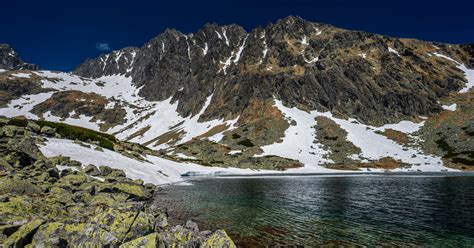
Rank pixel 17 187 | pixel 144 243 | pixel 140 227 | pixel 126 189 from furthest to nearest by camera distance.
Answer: pixel 126 189 < pixel 17 187 < pixel 140 227 < pixel 144 243

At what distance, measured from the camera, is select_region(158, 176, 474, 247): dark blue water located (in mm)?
22391

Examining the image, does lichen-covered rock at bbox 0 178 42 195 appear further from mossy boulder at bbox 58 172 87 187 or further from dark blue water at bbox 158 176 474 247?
dark blue water at bbox 158 176 474 247

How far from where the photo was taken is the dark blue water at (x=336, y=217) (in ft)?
73.5

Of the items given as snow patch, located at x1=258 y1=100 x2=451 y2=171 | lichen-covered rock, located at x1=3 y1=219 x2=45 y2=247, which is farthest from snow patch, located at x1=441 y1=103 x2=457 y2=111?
lichen-covered rock, located at x1=3 y1=219 x2=45 y2=247

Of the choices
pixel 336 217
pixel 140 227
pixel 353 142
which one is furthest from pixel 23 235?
pixel 353 142

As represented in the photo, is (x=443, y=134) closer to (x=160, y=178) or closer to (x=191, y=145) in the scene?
(x=191, y=145)

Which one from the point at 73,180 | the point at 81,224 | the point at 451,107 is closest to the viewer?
the point at 81,224

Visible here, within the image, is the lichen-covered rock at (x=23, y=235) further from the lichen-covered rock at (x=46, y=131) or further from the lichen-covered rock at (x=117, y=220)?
the lichen-covered rock at (x=46, y=131)

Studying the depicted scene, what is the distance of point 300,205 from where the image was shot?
122 feet

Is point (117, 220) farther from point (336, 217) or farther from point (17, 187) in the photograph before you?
point (336, 217)

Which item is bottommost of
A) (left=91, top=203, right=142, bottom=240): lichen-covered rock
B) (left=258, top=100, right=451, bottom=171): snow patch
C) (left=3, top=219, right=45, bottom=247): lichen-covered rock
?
(left=3, top=219, right=45, bottom=247): lichen-covered rock

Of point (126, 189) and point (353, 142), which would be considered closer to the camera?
point (126, 189)

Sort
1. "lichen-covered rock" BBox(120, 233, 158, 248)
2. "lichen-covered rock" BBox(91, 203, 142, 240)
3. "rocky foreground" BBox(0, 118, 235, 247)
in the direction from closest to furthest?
"lichen-covered rock" BBox(120, 233, 158, 248)
"rocky foreground" BBox(0, 118, 235, 247)
"lichen-covered rock" BBox(91, 203, 142, 240)

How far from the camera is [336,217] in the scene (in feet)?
98.1
